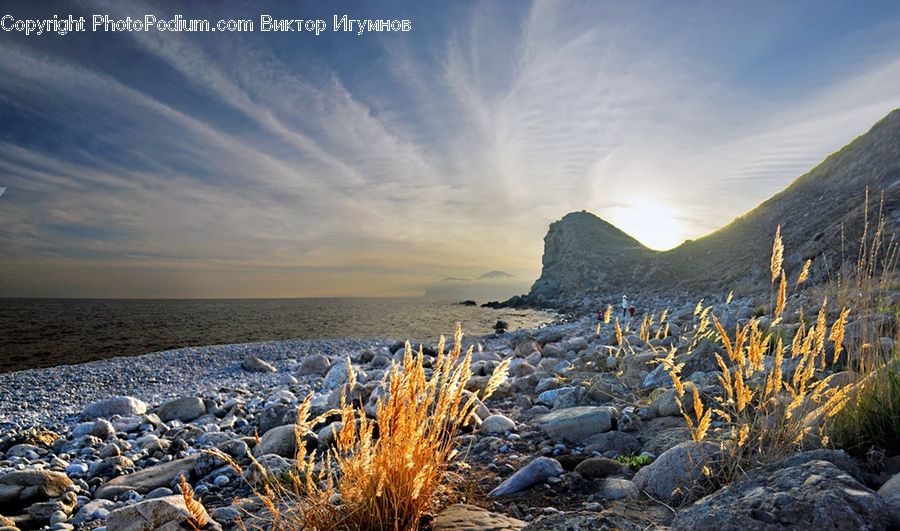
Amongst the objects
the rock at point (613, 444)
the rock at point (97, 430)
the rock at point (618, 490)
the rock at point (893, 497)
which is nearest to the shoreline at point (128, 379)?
the rock at point (97, 430)

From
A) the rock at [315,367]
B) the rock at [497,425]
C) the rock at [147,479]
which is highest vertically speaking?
the rock at [497,425]

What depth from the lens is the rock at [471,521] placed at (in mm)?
2775

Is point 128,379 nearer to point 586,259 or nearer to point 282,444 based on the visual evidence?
point 282,444

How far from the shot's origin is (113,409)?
1083 cm

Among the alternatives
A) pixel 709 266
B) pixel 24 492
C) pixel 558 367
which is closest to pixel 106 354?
pixel 24 492

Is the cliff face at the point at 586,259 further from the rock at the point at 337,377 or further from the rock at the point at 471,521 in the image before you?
the rock at the point at 471,521

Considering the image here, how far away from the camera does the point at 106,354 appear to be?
23.0 meters

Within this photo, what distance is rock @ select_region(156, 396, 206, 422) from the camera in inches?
404

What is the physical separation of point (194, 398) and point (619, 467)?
32.9ft

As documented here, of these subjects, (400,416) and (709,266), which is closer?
(400,416)

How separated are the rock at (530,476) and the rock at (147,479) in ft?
14.3

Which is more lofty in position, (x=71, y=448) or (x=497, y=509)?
(x=497, y=509)

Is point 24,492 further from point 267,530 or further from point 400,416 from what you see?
point 400,416

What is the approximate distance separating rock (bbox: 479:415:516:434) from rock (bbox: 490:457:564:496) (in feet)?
6.00
